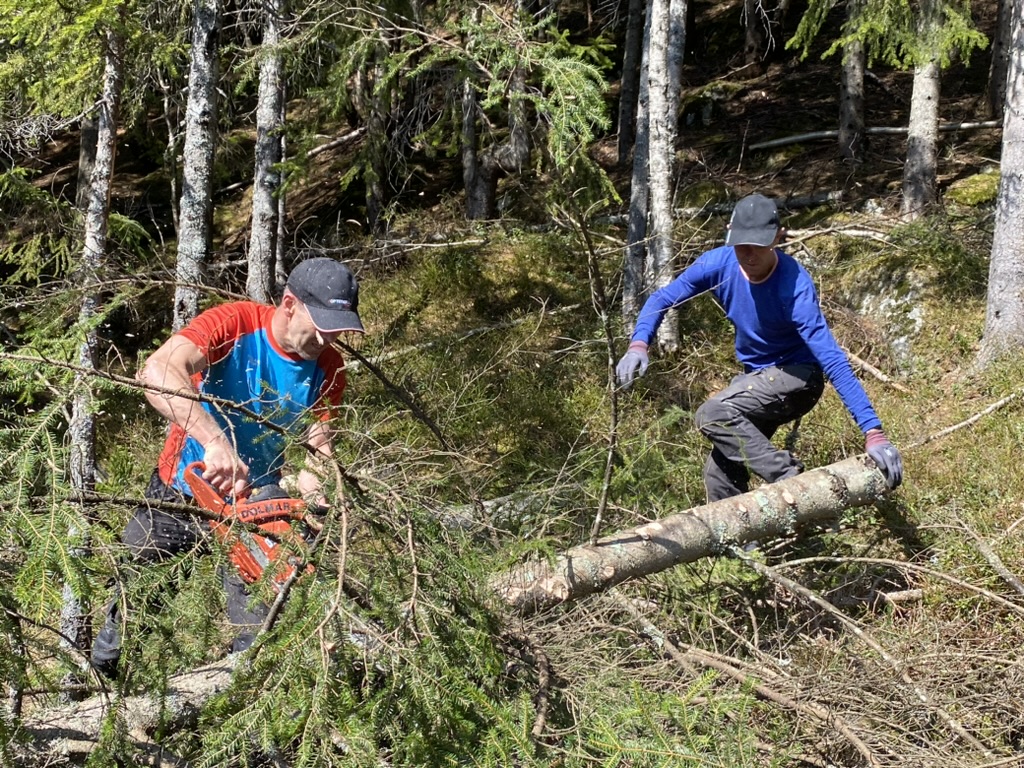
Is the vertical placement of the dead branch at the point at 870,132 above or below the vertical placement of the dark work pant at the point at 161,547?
above

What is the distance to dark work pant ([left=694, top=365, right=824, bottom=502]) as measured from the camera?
4868mm

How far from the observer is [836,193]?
10500mm

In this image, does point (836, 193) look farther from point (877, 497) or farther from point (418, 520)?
point (418, 520)

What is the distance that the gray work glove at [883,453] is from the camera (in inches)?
178

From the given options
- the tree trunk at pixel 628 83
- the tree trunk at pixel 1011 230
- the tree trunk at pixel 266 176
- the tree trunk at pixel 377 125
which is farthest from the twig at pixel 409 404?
the tree trunk at pixel 628 83

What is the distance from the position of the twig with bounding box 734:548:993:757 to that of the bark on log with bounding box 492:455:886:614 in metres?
0.18

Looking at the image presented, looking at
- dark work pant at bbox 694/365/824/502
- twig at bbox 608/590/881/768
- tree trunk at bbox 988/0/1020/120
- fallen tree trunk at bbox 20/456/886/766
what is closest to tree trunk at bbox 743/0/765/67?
tree trunk at bbox 988/0/1020/120

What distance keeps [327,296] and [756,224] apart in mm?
2164

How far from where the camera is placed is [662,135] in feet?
24.2

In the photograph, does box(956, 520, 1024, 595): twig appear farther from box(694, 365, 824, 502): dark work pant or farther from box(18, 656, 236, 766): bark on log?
box(18, 656, 236, 766): bark on log

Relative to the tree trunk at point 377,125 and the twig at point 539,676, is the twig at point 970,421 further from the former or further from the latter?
the tree trunk at point 377,125

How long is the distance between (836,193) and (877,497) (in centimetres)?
657

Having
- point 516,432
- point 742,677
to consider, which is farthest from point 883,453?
point 516,432

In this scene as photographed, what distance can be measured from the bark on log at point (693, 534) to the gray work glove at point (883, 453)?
0.18 metres
